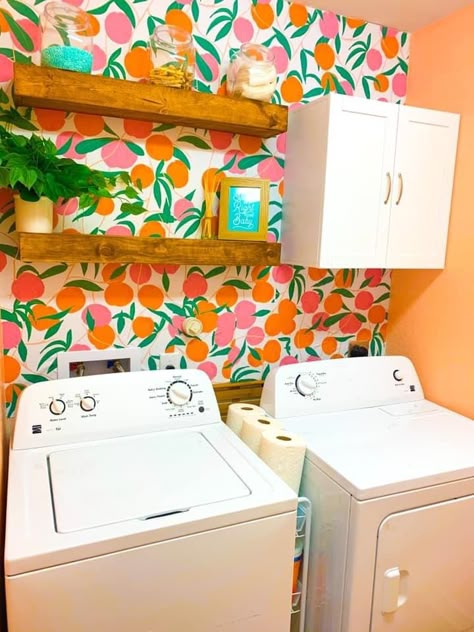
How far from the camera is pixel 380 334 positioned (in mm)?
2309

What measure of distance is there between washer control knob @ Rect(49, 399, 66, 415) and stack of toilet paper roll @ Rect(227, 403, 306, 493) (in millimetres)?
598

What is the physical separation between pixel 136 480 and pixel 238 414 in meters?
0.52

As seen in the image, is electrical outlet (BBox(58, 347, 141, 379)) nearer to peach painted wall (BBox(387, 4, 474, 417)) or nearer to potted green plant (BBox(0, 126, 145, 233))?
potted green plant (BBox(0, 126, 145, 233))

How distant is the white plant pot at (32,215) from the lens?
1.48 m

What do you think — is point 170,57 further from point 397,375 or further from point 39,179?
point 397,375

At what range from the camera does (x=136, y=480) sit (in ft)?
4.34

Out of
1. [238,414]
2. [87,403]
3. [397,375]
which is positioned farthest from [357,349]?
[87,403]

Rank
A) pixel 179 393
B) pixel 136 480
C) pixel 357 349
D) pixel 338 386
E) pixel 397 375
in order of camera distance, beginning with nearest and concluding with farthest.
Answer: pixel 136 480, pixel 179 393, pixel 338 386, pixel 397 375, pixel 357 349

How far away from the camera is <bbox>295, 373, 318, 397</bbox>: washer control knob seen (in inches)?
73.0

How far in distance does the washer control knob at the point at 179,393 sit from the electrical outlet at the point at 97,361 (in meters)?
0.22

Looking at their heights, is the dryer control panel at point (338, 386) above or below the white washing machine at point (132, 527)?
above

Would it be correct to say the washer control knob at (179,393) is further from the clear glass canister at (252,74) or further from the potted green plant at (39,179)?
the clear glass canister at (252,74)

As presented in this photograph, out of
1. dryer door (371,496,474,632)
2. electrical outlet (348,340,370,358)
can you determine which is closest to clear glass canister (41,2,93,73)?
electrical outlet (348,340,370,358)

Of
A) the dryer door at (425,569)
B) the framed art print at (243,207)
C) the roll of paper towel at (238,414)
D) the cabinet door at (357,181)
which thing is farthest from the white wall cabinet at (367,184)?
the dryer door at (425,569)
